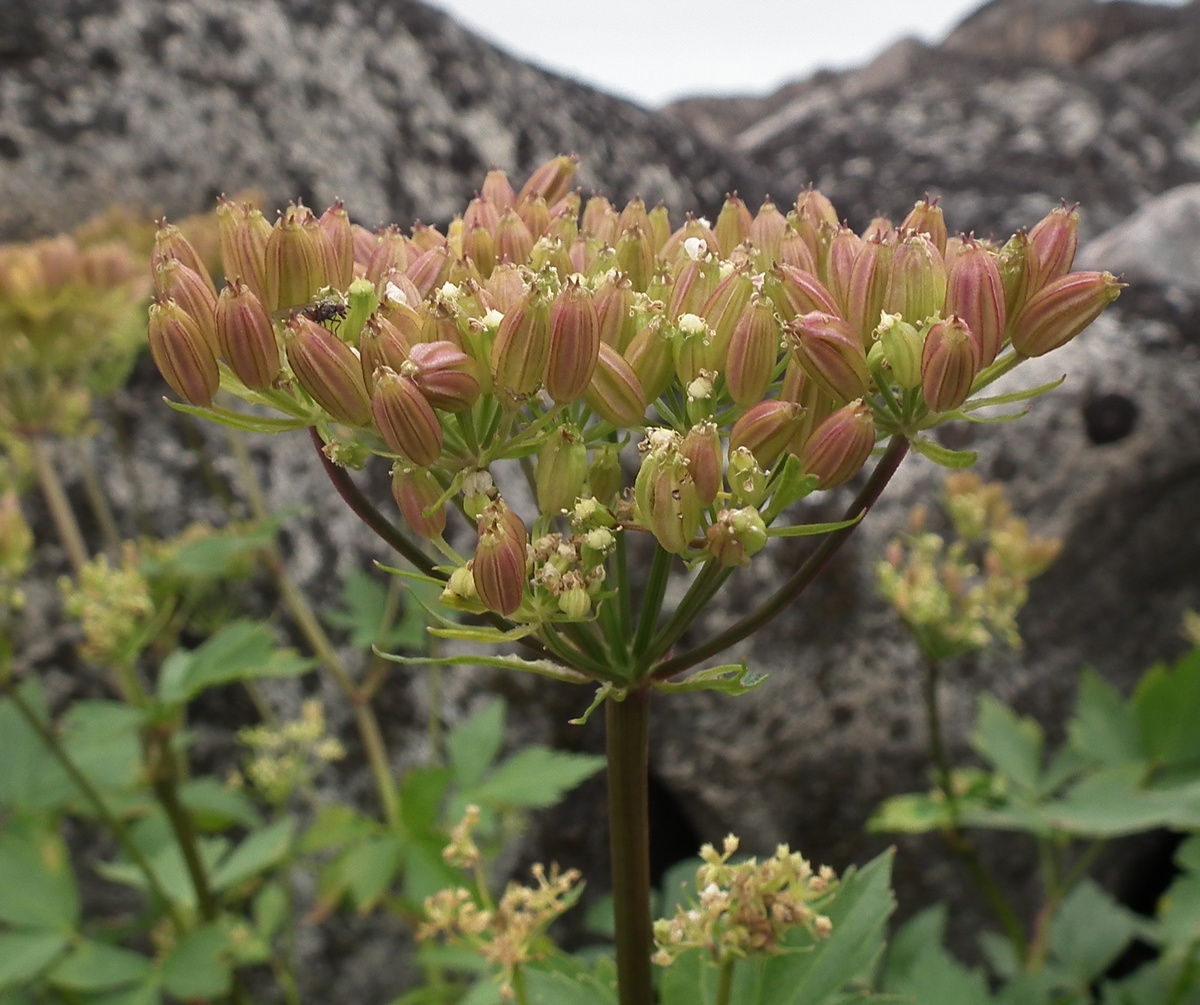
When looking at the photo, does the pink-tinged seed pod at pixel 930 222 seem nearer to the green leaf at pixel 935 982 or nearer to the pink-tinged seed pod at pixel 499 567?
the pink-tinged seed pod at pixel 499 567

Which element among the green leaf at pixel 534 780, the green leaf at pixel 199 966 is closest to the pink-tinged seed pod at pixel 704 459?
the green leaf at pixel 534 780

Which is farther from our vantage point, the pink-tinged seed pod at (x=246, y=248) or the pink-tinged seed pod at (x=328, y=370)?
the pink-tinged seed pod at (x=246, y=248)

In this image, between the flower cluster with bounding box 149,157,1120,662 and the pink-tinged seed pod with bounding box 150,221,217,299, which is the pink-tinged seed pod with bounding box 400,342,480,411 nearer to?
the flower cluster with bounding box 149,157,1120,662

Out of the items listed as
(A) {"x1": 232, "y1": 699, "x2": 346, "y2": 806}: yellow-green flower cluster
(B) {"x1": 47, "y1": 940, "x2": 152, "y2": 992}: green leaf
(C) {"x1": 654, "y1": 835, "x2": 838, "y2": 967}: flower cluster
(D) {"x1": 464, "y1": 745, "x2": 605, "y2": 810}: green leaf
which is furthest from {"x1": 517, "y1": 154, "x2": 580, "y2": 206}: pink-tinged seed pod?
(B) {"x1": 47, "y1": 940, "x2": 152, "y2": 992}: green leaf

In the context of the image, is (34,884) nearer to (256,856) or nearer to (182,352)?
(256,856)

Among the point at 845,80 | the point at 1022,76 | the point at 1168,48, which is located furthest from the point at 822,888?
the point at 1168,48

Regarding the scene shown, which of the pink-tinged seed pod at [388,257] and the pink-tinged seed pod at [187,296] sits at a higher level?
the pink-tinged seed pod at [388,257]

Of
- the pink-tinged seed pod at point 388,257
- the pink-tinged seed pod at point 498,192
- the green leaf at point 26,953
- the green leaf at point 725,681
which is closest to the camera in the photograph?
the green leaf at point 725,681
